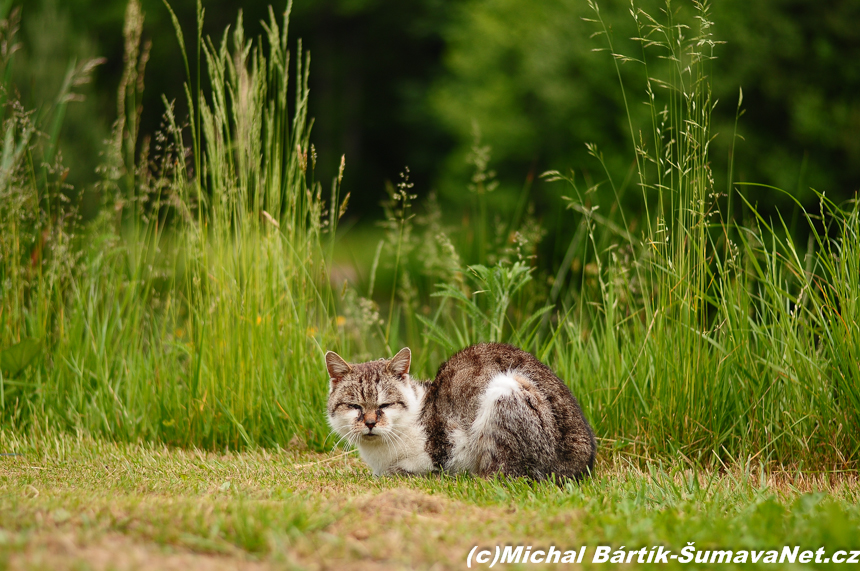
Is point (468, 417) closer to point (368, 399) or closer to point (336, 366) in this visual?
point (368, 399)

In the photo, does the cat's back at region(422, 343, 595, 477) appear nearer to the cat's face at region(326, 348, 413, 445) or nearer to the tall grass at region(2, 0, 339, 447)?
the cat's face at region(326, 348, 413, 445)

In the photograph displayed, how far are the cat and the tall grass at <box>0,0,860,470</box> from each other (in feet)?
1.65

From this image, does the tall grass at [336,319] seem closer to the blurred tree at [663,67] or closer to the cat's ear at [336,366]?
the cat's ear at [336,366]

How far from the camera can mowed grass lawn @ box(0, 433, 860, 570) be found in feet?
6.55

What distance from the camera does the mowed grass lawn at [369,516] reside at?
78.6 inches

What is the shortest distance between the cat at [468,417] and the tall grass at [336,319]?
1.65ft

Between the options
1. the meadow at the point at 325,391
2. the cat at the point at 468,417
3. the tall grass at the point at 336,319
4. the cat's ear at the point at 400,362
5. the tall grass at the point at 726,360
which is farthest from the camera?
the cat's ear at the point at 400,362

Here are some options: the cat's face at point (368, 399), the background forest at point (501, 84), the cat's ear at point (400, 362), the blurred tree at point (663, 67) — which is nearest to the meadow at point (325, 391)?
the cat's face at point (368, 399)

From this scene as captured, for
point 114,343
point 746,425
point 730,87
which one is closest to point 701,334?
point 746,425

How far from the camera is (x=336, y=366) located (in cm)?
384

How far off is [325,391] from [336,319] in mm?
526

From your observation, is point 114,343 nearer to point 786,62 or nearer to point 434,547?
point 434,547
